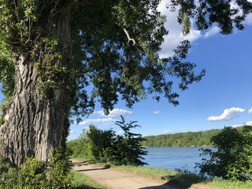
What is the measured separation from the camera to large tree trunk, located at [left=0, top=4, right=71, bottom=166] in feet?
16.6

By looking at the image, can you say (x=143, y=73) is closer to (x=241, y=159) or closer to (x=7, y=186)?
(x=241, y=159)

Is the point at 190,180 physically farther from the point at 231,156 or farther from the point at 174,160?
the point at 174,160

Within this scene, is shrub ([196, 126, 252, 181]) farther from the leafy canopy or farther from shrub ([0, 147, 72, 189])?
shrub ([0, 147, 72, 189])

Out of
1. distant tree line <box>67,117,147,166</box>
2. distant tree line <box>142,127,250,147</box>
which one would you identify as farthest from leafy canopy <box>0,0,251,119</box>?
distant tree line <box>142,127,250,147</box>

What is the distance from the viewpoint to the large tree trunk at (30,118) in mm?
5047

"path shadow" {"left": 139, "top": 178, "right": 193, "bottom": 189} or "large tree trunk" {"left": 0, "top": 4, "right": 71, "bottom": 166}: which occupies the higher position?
"large tree trunk" {"left": 0, "top": 4, "right": 71, "bottom": 166}

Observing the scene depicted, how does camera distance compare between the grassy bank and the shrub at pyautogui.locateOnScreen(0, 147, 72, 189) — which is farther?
the grassy bank

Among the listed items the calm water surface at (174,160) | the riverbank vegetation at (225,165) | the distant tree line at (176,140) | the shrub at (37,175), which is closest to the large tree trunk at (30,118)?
the shrub at (37,175)

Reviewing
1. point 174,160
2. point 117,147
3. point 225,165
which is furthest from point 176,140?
point 225,165

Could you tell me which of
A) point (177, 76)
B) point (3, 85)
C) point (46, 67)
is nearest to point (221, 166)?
point (177, 76)

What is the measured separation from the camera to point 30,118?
5.10 meters

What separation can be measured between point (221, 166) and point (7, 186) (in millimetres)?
7507

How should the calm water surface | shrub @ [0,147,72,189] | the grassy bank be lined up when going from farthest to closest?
the calm water surface < the grassy bank < shrub @ [0,147,72,189]

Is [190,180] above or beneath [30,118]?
beneath
